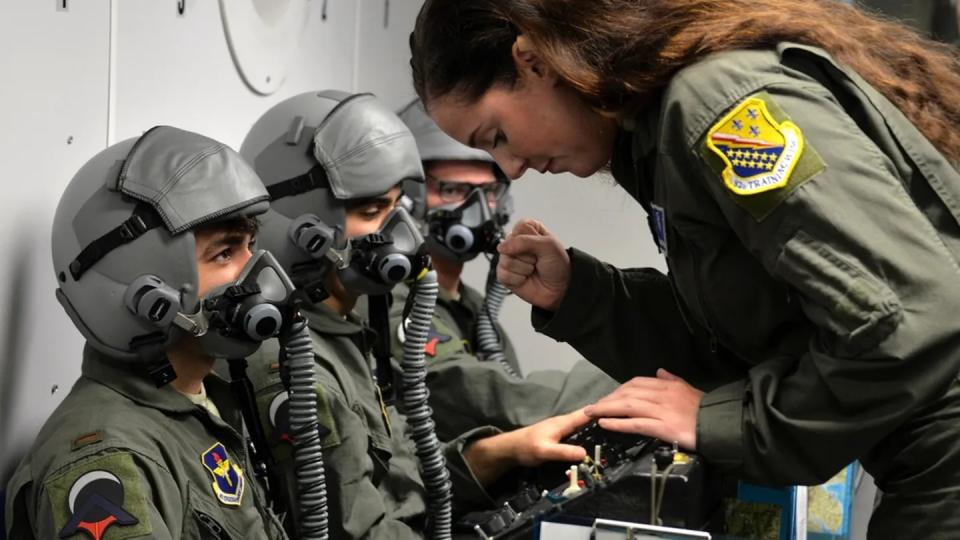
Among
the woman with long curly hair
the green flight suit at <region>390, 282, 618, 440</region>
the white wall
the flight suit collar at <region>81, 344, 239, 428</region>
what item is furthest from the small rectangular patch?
the green flight suit at <region>390, 282, 618, 440</region>

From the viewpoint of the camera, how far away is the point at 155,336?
2.07 meters

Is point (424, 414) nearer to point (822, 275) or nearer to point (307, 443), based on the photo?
point (307, 443)

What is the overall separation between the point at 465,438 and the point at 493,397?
1.12 feet

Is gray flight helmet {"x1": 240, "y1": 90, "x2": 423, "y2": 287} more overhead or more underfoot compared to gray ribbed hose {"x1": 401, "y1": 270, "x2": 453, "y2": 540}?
more overhead

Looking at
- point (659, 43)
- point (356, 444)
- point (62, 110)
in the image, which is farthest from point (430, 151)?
point (659, 43)

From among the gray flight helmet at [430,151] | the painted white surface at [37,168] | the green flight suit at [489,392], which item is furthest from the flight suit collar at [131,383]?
the gray flight helmet at [430,151]

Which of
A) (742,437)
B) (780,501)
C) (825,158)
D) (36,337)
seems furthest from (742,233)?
(36,337)

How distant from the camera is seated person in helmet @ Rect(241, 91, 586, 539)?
2.58m

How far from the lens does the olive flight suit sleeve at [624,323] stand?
1.99 m

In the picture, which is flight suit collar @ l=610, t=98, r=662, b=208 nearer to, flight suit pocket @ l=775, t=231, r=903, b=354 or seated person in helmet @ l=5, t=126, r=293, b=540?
flight suit pocket @ l=775, t=231, r=903, b=354

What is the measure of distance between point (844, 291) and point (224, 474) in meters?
1.20

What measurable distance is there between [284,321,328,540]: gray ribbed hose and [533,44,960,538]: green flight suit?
36.4 inches

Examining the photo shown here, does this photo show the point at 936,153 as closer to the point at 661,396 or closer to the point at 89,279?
the point at 661,396

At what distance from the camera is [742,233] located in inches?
57.7
